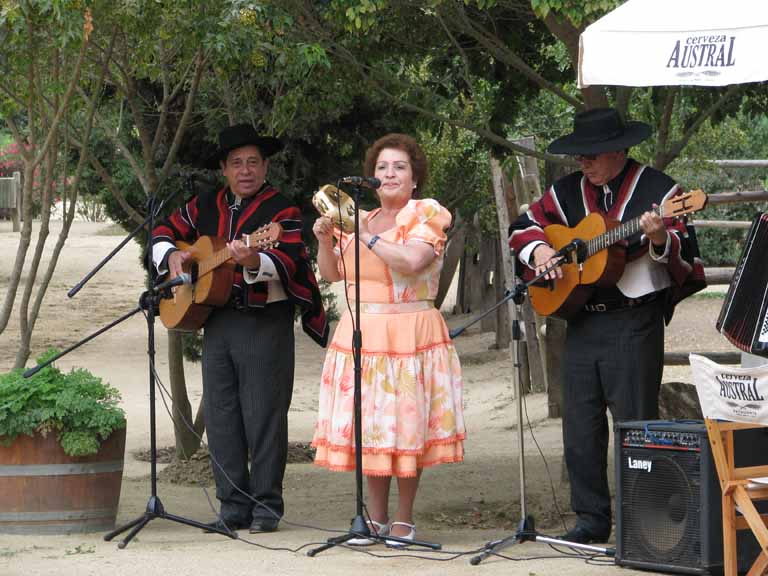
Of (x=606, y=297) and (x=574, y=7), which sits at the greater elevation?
(x=574, y=7)

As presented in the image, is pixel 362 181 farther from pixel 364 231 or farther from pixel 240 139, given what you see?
pixel 240 139

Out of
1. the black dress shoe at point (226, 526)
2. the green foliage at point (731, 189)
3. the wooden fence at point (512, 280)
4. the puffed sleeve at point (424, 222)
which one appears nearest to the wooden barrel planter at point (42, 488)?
the black dress shoe at point (226, 526)

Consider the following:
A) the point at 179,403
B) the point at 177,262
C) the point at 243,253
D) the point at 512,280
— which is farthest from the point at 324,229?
the point at 512,280

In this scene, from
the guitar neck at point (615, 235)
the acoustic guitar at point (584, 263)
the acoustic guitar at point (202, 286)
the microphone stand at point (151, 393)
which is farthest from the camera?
the acoustic guitar at point (202, 286)

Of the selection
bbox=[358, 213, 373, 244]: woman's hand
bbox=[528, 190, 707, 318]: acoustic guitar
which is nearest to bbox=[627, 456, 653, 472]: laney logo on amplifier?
bbox=[528, 190, 707, 318]: acoustic guitar

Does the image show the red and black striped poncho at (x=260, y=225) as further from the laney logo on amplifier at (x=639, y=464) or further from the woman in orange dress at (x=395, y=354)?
Result: the laney logo on amplifier at (x=639, y=464)

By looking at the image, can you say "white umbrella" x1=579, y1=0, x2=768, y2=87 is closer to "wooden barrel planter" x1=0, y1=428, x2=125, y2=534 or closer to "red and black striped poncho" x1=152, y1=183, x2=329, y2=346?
"red and black striped poncho" x1=152, y1=183, x2=329, y2=346

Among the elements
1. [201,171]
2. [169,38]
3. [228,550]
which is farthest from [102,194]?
[228,550]

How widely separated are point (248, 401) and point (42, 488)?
105 cm

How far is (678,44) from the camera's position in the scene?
189 inches

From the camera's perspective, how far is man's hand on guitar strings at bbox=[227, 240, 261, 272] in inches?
231

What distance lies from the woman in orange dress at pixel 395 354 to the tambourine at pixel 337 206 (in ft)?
0.21

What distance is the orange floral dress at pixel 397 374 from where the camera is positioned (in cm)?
573

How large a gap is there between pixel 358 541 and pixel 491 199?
9509mm
